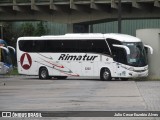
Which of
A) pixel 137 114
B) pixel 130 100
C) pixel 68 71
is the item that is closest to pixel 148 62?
pixel 68 71

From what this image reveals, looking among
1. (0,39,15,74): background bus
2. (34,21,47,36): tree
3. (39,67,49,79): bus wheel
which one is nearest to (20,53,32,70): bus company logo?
(39,67,49,79): bus wheel

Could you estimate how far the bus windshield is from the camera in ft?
110

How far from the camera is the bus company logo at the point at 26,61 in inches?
1505

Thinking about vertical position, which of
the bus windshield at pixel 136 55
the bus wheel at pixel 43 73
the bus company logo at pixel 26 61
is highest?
the bus windshield at pixel 136 55

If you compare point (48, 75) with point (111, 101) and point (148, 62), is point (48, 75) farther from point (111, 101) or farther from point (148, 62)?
point (111, 101)

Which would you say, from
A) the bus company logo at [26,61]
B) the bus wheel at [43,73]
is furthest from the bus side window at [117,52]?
the bus company logo at [26,61]

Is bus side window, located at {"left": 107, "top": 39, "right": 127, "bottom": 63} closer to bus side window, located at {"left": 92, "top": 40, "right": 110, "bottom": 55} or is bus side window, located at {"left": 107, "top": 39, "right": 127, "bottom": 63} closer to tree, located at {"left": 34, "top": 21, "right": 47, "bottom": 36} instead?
bus side window, located at {"left": 92, "top": 40, "right": 110, "bottom": 55}

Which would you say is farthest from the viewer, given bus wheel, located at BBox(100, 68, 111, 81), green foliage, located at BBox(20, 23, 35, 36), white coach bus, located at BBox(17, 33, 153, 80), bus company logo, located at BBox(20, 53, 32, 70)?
green foliage, located at BBox(20, 23, 35, 36)

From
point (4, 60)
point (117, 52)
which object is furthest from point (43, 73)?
point (117, 52)

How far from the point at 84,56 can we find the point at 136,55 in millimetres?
3818

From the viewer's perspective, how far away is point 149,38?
35844 millimetres

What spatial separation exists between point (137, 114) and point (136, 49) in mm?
24978

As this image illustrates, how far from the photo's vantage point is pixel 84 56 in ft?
117

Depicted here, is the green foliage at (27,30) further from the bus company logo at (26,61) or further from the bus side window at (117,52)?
the bus side window at (117,52)
